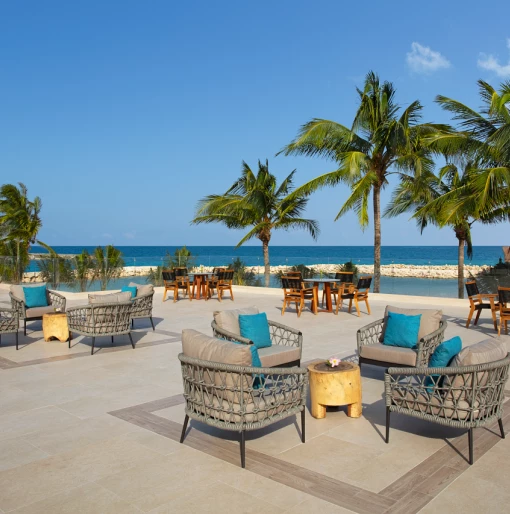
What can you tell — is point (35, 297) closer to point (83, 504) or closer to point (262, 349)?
point (262, 349)

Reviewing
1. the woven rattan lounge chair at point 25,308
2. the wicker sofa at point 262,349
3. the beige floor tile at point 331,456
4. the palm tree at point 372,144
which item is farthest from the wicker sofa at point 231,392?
the palm tree at point 372,144

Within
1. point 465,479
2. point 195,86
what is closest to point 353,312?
point 465,479

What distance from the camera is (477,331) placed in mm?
9227

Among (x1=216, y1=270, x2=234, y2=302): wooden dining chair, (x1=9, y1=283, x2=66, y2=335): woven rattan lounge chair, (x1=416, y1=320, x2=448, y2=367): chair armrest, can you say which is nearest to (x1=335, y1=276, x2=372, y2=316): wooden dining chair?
(x1=216, y1=270, x2=234, y2=302): wooden dining chair

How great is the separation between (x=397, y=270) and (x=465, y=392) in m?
14.1

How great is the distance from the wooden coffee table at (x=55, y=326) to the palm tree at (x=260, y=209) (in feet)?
36.3

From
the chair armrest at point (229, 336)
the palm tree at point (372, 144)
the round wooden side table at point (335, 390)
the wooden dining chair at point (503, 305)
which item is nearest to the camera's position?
the round wooden side table at point (335, 390)

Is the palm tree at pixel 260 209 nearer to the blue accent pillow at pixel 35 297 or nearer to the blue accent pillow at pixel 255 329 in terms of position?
the blue accent pillow at pixel 35 297

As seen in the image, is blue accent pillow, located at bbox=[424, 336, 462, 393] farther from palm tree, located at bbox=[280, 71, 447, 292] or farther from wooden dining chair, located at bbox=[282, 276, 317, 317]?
palm tree, located at bbox=[280, 71, 447, 292]

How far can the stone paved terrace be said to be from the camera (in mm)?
3074

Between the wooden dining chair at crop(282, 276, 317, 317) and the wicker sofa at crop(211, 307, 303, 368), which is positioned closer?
the wicker sofa at crop(211, 307, 303, 368)

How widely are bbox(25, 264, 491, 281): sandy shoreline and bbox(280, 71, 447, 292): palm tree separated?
4.55 feet

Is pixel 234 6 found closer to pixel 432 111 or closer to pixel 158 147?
pixel 432 111

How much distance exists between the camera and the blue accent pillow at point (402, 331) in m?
5.80
